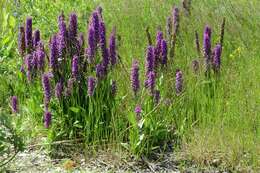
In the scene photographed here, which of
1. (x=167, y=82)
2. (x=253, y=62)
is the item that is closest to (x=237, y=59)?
(x=253, y=62)

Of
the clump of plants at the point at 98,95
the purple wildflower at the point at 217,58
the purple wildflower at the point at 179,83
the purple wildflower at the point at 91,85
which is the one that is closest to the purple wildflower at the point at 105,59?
the clump of plants at the point at 98,95

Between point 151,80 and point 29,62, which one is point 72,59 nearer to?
point 29,62

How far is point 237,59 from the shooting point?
509cm

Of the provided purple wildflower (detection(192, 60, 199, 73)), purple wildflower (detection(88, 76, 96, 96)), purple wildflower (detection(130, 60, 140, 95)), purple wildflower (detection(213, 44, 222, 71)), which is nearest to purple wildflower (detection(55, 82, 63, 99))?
purple wildflower (detection(88, 76, 96, 96))

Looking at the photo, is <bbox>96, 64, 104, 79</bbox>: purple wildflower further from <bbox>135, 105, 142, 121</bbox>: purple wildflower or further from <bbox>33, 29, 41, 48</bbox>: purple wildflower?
<bbox>33, 29, 41, 48</bbox>: purple wildflower

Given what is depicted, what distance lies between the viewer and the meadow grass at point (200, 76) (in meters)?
3.76

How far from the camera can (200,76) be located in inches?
171

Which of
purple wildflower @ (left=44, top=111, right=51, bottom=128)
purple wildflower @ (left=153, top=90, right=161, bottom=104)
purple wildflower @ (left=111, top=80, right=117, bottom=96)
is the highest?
purple wildflower @ (left=111, top=80, right=117, bottom=96)

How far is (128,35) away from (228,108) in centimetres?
199

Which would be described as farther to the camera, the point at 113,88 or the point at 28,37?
the point at 28,37

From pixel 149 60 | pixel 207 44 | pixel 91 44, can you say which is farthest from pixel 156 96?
pixel 207 44

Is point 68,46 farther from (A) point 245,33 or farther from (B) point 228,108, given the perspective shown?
(A) point 245,33

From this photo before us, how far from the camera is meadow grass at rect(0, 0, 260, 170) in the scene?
3.76 m

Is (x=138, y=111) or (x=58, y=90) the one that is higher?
(x=58, y=90)
